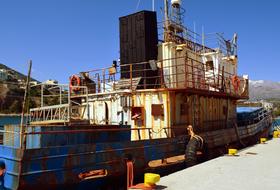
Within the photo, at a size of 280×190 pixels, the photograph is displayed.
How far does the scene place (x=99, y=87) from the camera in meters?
13.6

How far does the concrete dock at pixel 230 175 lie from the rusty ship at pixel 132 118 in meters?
1.28

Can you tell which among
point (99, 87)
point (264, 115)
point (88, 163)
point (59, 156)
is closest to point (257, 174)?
point (88, 163)

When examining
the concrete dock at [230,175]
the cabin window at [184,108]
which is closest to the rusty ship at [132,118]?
the cabin window at [184,108]

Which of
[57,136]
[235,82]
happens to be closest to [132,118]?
[57,136]

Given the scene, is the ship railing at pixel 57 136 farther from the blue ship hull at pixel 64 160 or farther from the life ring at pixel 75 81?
the life ring at pixel 75 81

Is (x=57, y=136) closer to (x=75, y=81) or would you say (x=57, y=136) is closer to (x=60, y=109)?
(x=60, y=109)

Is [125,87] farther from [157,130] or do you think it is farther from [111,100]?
[157,130]

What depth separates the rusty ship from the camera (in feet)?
24.8

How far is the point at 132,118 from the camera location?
38.2ft

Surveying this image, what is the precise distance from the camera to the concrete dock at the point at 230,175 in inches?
298

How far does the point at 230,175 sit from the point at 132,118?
421 cm

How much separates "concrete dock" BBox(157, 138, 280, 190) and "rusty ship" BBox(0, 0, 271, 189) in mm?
1281

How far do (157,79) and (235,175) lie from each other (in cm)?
523

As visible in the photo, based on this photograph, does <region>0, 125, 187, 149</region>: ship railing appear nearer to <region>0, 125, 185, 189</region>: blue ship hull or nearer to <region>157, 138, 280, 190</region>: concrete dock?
<region>0, 125, 185, 189</region>: blue ship hull
